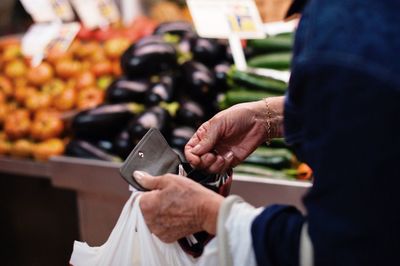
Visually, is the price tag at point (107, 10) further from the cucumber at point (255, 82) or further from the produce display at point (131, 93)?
the cucumber at point (255, 82)

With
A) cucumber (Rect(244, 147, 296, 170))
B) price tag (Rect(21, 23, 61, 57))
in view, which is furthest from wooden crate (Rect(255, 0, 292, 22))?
cucumber (Rect(244, 147, 296, 170))

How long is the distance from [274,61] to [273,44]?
0.16 metres

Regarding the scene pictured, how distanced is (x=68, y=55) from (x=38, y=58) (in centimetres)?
18

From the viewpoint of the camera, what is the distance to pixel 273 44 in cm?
272

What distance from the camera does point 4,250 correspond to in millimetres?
2115

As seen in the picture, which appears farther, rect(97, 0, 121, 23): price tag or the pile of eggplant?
rect(97, 0, 121, 23): price tag

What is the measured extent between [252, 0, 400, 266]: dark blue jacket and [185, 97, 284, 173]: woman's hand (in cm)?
44

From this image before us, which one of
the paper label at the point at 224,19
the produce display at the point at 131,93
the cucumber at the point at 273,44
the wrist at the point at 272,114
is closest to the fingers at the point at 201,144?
the wrist at the point at 272,114

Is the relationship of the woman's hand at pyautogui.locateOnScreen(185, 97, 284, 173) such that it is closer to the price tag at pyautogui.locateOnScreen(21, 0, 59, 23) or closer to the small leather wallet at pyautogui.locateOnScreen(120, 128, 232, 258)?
the small leather wallet at pyautogui.locateOnScreen(120, 128, 232, 258)

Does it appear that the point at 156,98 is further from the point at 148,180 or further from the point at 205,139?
the point at 148,180

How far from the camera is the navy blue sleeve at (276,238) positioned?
2.83 feet

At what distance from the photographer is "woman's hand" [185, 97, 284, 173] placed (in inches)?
48.3

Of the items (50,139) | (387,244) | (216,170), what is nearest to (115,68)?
(50,139)

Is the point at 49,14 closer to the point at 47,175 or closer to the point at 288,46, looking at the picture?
the point at 47,175
